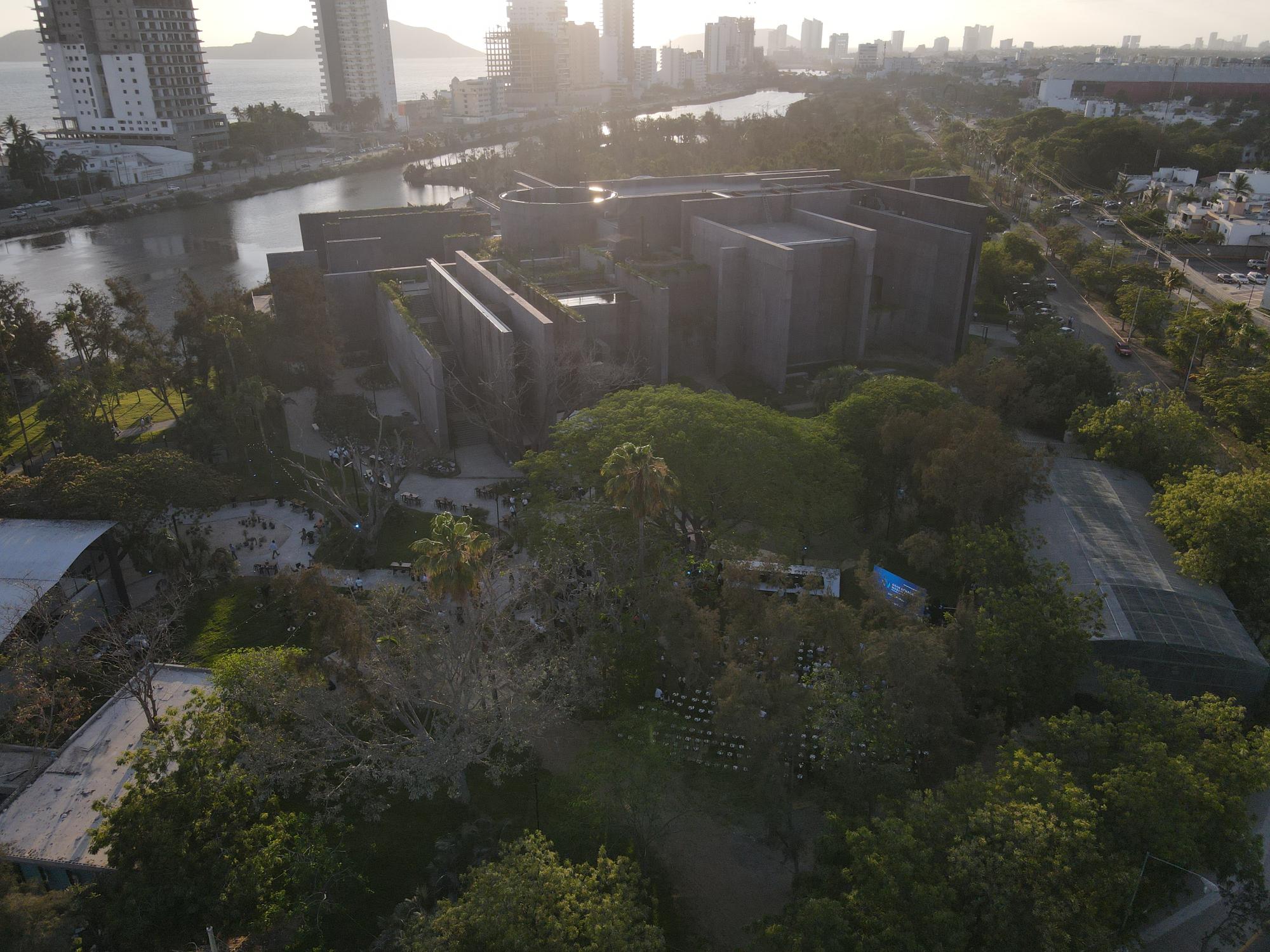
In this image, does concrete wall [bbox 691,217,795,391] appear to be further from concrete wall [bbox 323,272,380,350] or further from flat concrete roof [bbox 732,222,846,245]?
concrete wall [bbox 323,272,380,350]

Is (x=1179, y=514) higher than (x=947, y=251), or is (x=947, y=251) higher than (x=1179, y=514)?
(x=947, y=251)

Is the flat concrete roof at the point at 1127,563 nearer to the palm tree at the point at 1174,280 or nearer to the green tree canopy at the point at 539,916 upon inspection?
the green tree canopy at the point at 539,916

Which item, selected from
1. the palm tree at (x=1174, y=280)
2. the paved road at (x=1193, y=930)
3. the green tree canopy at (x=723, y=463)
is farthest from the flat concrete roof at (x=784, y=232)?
the paved road at (x=1193, y=930)

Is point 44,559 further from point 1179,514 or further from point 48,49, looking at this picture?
point 48,49

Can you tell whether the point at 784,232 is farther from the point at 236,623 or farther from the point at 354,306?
the point at 236,623

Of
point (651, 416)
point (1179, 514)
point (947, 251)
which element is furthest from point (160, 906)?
point (947, 251)

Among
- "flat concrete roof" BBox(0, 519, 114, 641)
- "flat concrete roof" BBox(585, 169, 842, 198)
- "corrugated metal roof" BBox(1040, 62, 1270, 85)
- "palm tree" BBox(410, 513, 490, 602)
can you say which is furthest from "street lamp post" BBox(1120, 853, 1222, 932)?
"corrugated metal roof" BBox(1040, 62, 1270, 85)
